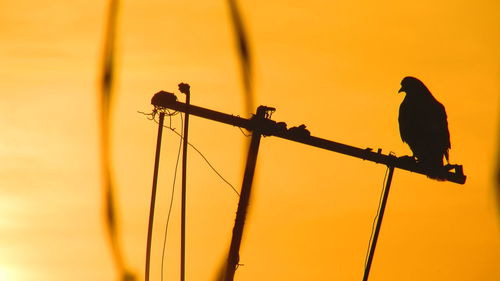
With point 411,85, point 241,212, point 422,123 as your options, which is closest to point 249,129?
point 241,212

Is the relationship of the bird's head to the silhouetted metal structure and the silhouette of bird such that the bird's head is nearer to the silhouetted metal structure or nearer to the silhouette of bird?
the silhouette of bird

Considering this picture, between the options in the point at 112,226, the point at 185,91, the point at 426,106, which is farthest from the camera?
the point at 426,106

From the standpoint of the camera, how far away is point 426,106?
1631 cm

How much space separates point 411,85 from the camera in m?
17.0

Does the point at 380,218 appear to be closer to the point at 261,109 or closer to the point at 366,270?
the point at 366,270

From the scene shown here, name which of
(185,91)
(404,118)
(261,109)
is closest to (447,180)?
(261,109)

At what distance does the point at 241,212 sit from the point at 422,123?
7.39m

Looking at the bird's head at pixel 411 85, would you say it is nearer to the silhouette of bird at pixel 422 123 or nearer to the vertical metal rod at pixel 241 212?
the silhouette of bird at pixel 422 123

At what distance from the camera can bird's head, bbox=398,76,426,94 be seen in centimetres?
1683

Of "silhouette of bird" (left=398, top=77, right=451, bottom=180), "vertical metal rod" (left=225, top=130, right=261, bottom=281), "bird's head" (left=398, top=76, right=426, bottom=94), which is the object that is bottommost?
"vertical metal rod" (left=225, top=130, right=261, bottom=281)

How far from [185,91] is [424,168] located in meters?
3.46

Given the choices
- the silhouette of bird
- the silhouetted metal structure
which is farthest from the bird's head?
the silhouetted metal structure

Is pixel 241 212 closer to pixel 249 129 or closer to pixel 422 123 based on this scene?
pixel 249 129

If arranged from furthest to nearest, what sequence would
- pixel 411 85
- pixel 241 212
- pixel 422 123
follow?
1. pixel 411 85
2. pixel 422 123
3. pixel 241 212
